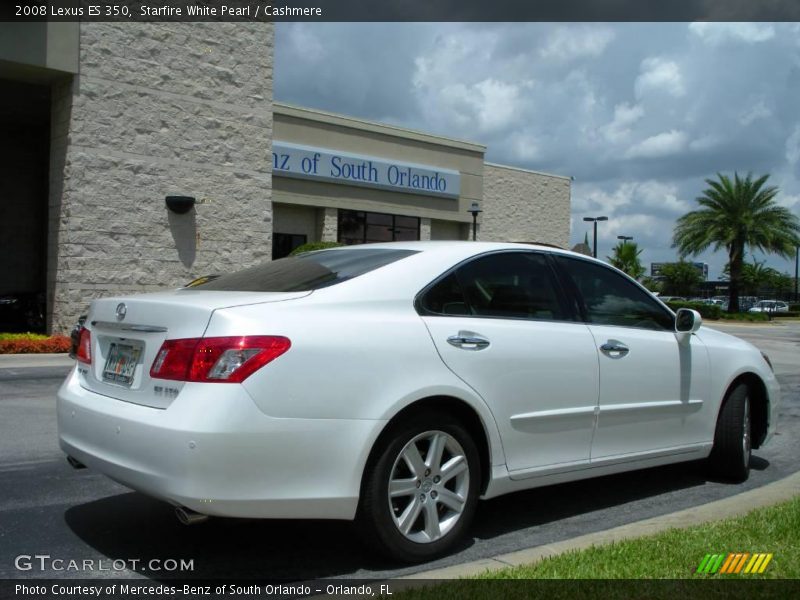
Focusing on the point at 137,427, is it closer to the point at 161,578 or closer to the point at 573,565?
the point at 161,578

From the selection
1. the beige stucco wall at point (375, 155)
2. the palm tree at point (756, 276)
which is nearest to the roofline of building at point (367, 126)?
the beige stucco wall at point (375, 155)

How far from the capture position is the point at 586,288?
520cm

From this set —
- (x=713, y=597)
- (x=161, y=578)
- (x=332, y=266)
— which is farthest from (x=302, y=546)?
(x=713, y=597)

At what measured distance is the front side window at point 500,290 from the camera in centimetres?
446

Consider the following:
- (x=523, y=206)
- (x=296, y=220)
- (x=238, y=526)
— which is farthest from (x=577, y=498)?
(x=523, y=206)

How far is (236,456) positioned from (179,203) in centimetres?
1519

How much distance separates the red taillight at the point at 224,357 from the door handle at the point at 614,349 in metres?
2.11

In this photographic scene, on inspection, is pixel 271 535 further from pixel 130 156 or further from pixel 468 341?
pixel 130 156

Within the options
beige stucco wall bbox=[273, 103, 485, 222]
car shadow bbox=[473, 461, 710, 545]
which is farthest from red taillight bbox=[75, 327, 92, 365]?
beige stucco wall bbox=[273, 103, 485, 222]

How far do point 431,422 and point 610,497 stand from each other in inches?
82.4

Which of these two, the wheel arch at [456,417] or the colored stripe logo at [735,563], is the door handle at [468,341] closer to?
the wheel arch at [456,417]

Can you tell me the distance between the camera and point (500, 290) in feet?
15.5

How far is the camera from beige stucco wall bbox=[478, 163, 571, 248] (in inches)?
1396

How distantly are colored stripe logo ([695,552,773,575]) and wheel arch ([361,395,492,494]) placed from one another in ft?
3.66
